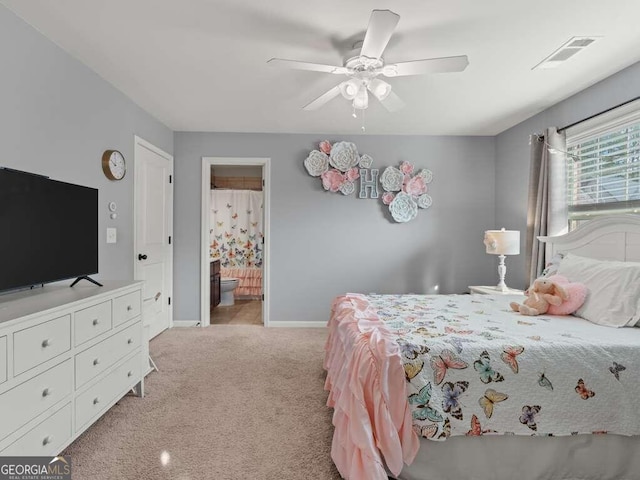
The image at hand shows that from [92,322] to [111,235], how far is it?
4.27ft

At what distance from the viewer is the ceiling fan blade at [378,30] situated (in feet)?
5.16

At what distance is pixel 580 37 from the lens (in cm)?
217

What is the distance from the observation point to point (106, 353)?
2016 millimetres

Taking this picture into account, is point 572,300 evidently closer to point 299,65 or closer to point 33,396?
point 299,65

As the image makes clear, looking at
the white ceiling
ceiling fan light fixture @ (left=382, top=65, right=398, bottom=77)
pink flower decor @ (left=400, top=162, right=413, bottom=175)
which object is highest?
the white ceiling

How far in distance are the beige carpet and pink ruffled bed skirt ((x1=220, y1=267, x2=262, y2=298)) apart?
2751 mm

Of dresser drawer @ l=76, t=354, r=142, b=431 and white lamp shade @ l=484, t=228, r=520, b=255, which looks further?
white lamp shade @ l=484, t=228, r=520, b=255

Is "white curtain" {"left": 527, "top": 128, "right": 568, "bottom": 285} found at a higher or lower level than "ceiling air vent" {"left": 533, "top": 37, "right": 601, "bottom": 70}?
lower

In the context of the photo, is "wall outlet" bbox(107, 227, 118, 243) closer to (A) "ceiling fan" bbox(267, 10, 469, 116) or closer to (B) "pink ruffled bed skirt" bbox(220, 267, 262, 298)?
(A) "ceiling fan" bbox(267, 10, 469, 116)

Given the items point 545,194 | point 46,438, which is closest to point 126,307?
point 46,438

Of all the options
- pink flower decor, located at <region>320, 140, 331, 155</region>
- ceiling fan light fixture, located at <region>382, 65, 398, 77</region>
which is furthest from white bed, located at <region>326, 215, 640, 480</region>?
pink flower decor, located at <region>320, 140, 331, 155</region>

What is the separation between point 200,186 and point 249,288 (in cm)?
243

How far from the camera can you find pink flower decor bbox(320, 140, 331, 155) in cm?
424

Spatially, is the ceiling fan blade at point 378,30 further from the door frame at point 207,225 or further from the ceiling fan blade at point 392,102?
the door frame at point 207,225
